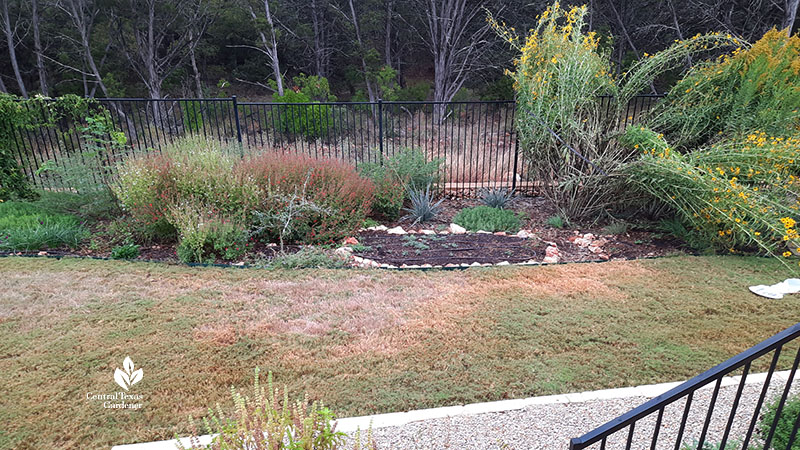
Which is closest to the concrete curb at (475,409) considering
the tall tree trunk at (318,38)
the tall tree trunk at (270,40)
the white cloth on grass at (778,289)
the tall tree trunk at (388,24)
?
the white cloth on grass at (778,289)

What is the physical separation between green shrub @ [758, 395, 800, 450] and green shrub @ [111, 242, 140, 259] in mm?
6222

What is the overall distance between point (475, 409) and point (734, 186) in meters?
4.10

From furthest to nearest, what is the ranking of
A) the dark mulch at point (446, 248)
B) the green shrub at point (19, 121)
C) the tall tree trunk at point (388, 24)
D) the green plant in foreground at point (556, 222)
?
the tall tree trunk at point (388, 24)
the green shrub at point (19, 121)
the green plant in foreground at point (556, 222)
the dark mulch at point (446, 248)

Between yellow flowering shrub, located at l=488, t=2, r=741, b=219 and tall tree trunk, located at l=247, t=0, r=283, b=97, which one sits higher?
tall tree trunk, located at l=247, t=0, r=283, b=97

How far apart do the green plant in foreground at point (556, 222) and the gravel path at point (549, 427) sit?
4.05 m

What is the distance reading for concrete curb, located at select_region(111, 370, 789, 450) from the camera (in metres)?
2.65

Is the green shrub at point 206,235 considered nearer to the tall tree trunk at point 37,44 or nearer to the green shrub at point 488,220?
the green shrub at point 488,220

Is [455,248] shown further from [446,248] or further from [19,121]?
[19,121]

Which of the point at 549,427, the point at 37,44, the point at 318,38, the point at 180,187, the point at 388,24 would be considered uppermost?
the point at 388,24

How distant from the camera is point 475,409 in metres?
2.91

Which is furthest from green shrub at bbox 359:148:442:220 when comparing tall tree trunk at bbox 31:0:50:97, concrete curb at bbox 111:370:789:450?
tall tree trunk at bbox 31:0:50:97

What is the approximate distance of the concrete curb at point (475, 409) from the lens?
2648mm

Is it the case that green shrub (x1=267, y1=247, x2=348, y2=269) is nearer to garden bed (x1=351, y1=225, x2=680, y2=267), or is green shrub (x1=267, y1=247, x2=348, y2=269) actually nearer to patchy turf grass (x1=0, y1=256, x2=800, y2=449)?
patchy turf grass (x1=0, y1=256, x2=800, y2=449)

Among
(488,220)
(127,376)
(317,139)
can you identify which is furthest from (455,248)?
(317,139)
